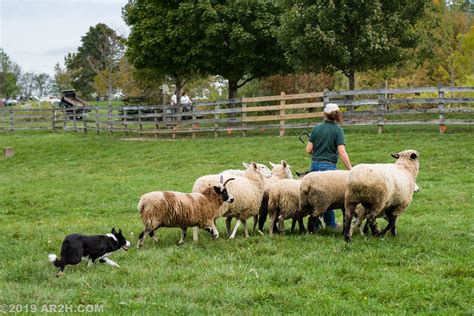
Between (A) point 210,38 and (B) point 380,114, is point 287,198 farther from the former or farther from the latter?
(A) point 210,38

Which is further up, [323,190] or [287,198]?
[323,190]

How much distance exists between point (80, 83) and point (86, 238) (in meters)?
78.2

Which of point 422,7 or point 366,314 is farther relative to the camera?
point 422,7

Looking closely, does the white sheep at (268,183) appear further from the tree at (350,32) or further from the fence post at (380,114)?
the tree at (350,32)

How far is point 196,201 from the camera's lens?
8922 millimetres

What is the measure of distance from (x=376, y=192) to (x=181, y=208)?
9.42 ft

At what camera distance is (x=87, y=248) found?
7.28 meters

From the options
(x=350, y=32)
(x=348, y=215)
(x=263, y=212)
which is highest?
(x=350, y=32)

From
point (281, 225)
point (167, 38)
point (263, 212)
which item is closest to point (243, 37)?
point (167, 38)

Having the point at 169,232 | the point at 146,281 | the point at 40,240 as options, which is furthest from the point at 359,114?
the point at 146,281

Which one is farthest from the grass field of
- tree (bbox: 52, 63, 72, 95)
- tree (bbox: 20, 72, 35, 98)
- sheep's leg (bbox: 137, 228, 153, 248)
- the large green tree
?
tree (bbox: 20, 72, 35, 98)

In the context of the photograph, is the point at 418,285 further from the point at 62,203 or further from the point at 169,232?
the point at 62,203

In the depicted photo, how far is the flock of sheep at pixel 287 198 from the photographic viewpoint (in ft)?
27.8

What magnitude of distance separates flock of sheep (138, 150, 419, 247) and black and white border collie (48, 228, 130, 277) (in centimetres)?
85
